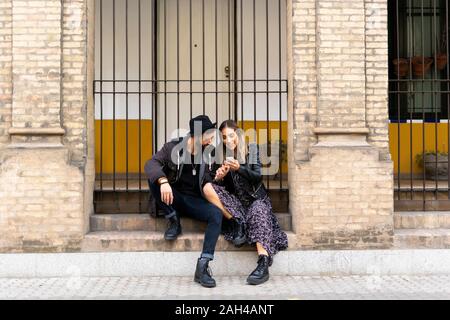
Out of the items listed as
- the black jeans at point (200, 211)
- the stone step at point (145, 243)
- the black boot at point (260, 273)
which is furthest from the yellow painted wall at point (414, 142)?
the black jeans at point (200, 211)

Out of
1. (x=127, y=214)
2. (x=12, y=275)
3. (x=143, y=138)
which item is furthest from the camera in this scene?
(x=143, y=138)

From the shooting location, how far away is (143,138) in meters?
9.13

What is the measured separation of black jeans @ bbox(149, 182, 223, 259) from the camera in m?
5.97

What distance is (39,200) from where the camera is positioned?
6.32 meters

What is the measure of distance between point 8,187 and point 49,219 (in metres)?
0.60

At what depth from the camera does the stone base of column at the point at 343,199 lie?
6473mm

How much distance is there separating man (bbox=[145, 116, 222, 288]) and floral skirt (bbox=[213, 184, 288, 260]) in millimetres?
214

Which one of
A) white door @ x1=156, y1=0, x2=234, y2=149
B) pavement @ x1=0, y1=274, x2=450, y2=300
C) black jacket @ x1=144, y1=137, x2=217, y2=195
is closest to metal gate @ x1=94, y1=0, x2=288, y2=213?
white door @ x1=156, y1=0, x2=234, y2=149

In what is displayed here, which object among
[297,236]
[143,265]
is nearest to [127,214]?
[143,265]

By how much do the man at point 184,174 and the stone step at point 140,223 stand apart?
295mm

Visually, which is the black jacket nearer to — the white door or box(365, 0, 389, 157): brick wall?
box(365, 0, 389, 157): brick wall

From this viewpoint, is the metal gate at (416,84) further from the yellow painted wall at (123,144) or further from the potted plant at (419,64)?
the yellow painted wall at (123,144)

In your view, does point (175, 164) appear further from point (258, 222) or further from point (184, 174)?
point (258, 222)

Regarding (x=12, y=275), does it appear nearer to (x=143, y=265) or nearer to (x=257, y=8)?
(x=143, y=265)
